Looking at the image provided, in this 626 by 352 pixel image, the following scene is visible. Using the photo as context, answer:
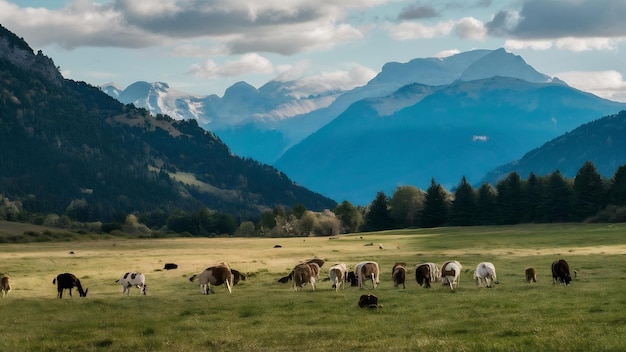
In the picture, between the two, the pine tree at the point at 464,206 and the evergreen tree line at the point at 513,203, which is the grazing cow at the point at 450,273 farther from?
the pine tree at the point at 464,206

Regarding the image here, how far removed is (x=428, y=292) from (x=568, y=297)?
26.3 ft

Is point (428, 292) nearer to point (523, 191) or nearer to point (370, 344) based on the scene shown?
point (370, 344)

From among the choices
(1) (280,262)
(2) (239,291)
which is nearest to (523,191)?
(1) (280,262)

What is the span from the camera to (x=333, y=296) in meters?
42.5

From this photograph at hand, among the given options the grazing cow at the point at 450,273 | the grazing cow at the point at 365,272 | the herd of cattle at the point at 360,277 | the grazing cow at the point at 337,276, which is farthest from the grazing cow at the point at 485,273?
the grazing cow at the point at 337,276

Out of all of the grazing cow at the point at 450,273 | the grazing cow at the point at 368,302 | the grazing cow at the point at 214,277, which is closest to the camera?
the grazing cow at the point at 368,302

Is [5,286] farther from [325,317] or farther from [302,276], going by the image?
[325,317]

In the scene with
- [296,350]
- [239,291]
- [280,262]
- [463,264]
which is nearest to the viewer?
[296,350]

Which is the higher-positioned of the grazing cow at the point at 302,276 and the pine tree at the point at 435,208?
the pine tree at the point at 435,208

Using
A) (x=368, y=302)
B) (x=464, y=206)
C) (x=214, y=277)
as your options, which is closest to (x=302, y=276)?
(x=214, y=277)

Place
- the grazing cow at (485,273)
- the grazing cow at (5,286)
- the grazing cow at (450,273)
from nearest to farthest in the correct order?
the grazing cow at (450,273), the grazing cow at (485,273), the grazing cow at (5,286)

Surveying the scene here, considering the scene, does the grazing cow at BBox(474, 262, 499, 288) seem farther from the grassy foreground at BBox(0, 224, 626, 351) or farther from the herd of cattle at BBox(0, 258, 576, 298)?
the grassy foreground at BBox(0, 224, 626, 351)

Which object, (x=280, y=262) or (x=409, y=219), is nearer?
Result: (x=280, y=262)

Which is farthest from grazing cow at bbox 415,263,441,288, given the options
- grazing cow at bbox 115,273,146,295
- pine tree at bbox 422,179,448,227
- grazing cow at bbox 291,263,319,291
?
pine tree at bbox 422,179,448,227
